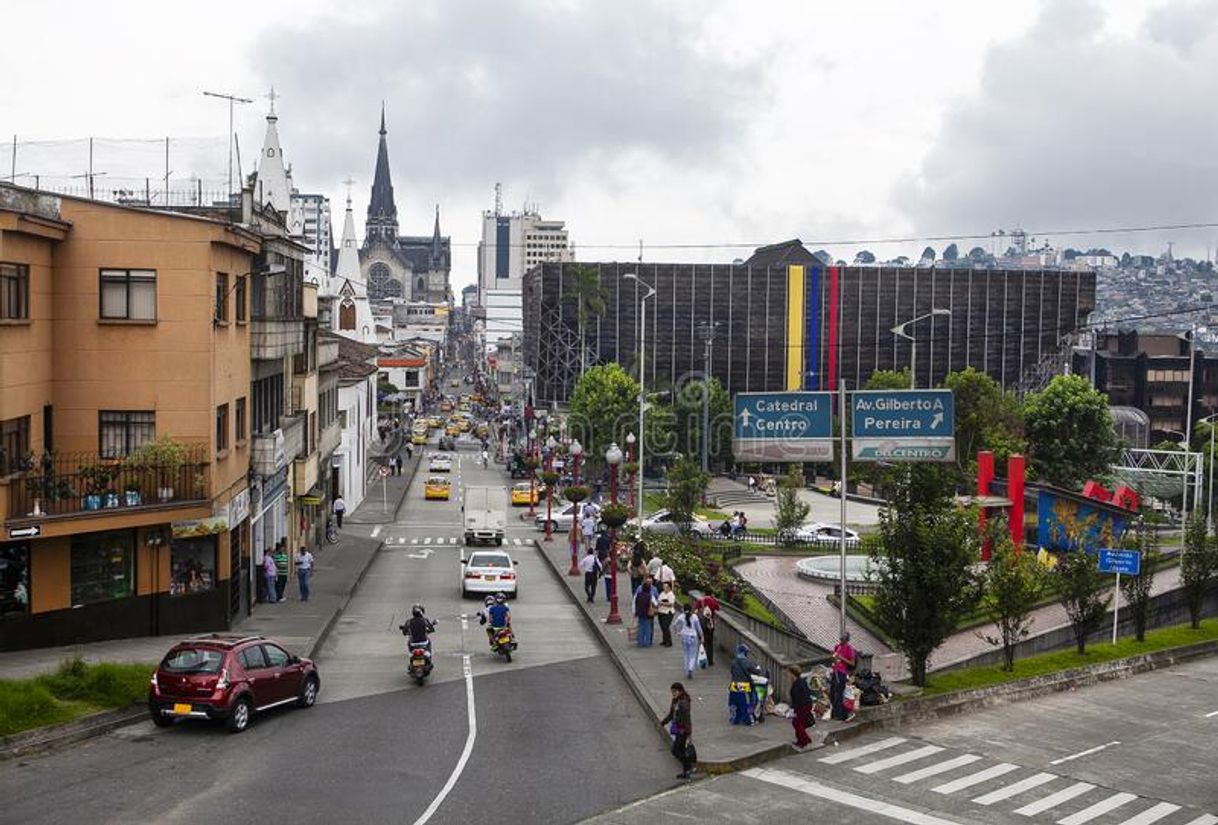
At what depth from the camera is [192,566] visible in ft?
106

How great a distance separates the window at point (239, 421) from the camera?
35.0 meters

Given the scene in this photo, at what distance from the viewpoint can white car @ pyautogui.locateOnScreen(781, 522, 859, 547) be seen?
192 feet

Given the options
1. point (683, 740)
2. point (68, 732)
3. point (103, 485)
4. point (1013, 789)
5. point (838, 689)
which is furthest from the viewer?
point (103, 485)

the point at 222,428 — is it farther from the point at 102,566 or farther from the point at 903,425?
the point at 903,425

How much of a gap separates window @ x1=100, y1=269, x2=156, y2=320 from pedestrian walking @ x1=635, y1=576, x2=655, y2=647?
12.3 m

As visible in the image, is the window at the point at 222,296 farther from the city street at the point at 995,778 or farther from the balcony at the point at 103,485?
the city street at the point at 995,778

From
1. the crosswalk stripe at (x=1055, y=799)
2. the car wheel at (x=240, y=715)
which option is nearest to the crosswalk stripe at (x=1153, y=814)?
the crosswalk stripe at (x=1055, y=799)

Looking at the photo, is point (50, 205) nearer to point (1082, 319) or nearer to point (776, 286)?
point (776, 286)

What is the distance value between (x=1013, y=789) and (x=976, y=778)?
66cm

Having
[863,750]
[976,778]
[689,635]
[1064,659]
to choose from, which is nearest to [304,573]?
[689,635]

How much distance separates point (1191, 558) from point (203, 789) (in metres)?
30.4

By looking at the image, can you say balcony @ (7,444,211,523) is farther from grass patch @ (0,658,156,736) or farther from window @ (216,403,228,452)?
grass patch @ (0,658,156,736)

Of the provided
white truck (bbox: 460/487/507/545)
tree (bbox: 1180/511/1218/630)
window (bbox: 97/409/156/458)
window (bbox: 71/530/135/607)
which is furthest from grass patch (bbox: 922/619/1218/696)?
white truck (bbox: 460/487/507/545)

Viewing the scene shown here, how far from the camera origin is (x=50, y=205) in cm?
3000
